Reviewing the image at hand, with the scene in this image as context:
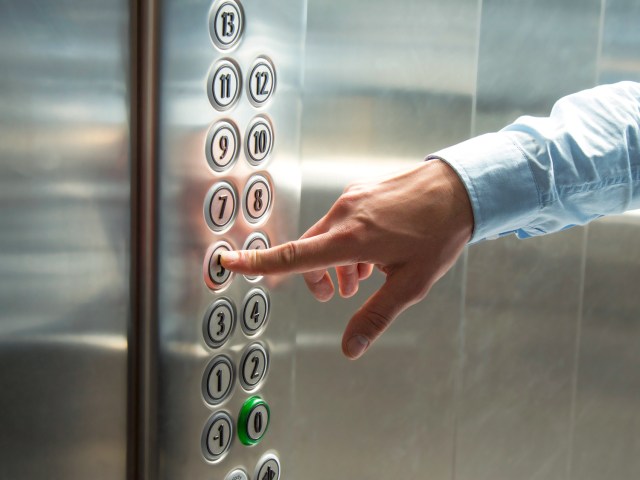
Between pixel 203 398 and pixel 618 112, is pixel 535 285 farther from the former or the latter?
pixel 203 398

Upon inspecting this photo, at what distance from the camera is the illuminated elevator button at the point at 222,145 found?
0.72 meters

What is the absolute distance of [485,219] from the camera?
75 cm

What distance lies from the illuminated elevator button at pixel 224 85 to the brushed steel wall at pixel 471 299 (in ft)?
0.62

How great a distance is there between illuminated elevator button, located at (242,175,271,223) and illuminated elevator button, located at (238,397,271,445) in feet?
0.62

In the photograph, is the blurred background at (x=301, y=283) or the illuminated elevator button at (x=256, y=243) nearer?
the blurred background at (x=301, y=283)

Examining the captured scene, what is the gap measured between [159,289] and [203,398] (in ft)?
0.40

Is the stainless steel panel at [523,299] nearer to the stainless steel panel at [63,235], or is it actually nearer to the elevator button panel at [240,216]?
the elevator button panel at [240,216]

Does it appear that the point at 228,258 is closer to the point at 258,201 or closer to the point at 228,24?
the point at 258,201

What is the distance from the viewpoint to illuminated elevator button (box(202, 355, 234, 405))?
2.47 feet

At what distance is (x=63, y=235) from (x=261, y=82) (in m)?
0.24

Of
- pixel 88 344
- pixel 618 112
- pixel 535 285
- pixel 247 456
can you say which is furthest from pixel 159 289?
pixel 535 285

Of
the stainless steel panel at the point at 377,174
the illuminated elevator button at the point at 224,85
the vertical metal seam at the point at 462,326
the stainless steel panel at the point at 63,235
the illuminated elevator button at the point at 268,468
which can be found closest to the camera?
the stainless steel panel at the point at 63,235

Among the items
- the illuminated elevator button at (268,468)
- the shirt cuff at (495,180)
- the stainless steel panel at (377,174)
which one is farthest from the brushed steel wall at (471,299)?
the shirt cuff at (495,180)

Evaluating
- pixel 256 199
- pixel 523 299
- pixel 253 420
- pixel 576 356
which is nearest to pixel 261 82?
pixel 256 199
